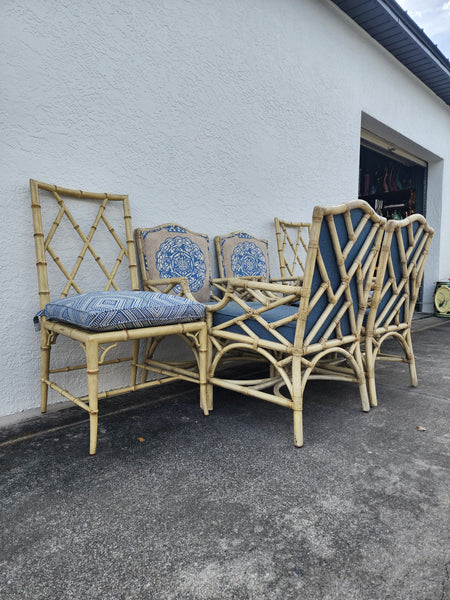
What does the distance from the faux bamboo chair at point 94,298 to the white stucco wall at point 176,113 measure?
3.4 inches

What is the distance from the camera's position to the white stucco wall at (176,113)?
1685 millimetres

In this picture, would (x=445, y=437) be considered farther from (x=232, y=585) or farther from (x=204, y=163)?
(x=204, y=163)

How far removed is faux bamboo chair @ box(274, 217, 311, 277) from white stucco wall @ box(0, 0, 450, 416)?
82 millimetres

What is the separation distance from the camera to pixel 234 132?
261 centimetres

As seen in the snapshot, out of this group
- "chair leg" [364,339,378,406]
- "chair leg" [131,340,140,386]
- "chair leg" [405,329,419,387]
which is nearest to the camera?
"chair leg" [364,339,378,406]

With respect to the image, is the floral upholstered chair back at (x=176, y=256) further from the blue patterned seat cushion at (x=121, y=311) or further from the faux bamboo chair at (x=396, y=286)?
the faux bamboo chair at (x=396, y=286)

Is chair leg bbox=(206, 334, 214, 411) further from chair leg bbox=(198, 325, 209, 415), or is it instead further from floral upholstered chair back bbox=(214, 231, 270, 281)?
floral upholstered chair back bbox=(214, 231, 270, 281)

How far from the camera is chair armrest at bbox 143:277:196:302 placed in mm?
1836

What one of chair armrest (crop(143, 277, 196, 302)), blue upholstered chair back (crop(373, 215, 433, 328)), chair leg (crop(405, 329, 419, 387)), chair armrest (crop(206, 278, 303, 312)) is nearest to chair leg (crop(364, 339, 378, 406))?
blue upholstered chair back (crop(373, 215, 433, 328))

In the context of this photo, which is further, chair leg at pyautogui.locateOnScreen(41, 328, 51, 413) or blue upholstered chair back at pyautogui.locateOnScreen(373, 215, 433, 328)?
blue upholstered chair back at pyautogui.locateOnScreen(373, 215, 433, 328)

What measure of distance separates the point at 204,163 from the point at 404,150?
156 inches

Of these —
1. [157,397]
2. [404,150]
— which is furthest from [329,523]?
[404,150]

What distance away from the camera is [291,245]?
10.0ft

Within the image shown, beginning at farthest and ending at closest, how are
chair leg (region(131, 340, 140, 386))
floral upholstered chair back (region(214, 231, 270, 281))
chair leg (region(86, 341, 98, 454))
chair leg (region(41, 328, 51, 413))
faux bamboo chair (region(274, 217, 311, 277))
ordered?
1. faux bamboo chair (region(274, 217, 311, 277))
2. floral upholstered chair back (region(214, 231, 270, 281))
3. chair leg (region(131, 340, 140, 386))
4. chair leg (region(41, 328, 51, 413))
5. chair leg (region(86, 341, 98, 454))
